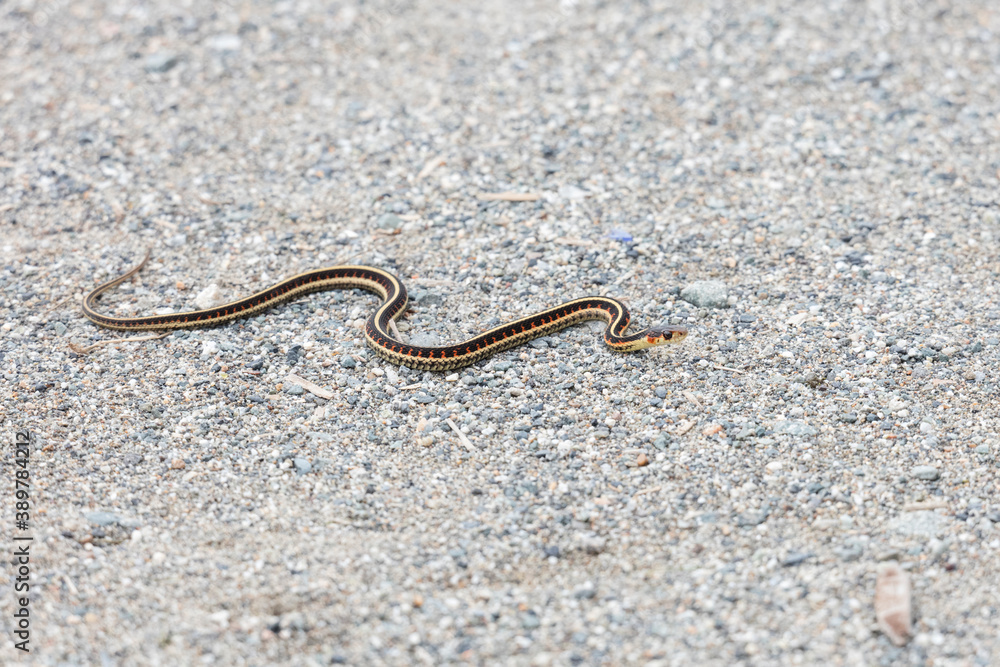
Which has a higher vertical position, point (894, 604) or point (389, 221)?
point (389, 221)

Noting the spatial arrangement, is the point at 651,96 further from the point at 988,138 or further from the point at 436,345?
the point at 436,345

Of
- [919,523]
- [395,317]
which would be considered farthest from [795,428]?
[395,317]

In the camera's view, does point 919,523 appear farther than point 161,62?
No

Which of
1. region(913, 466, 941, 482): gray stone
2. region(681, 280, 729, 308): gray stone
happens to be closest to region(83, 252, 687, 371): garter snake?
region(681, 280, 729, 308): gray stone

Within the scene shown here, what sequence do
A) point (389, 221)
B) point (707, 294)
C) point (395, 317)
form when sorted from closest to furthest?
point (395, 317), point (707, 294), point (389, 221)

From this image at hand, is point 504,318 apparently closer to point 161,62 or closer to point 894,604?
point 894,604

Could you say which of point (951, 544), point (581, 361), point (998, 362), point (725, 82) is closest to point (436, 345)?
point (581, 361)

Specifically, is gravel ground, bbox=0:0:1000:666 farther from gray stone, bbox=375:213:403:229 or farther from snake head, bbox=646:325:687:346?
snake head, bbox=646:325:687:346
